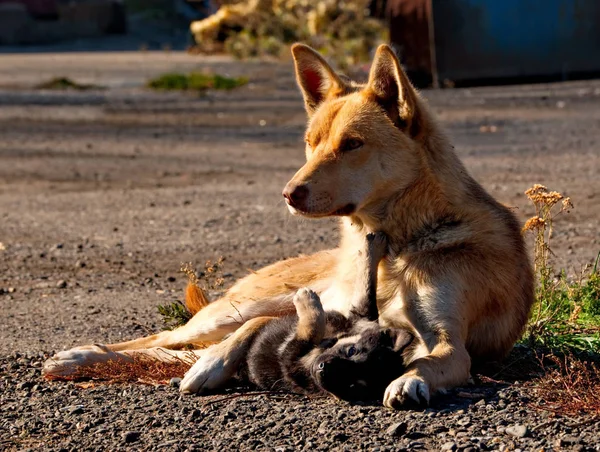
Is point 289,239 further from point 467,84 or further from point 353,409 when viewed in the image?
point 467,84

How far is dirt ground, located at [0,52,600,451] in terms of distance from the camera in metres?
4.36

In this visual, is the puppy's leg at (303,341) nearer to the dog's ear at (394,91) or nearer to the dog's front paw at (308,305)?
the dog's front paw at (308,305)

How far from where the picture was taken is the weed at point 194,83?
19938mm

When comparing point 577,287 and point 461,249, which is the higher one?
point 461,249

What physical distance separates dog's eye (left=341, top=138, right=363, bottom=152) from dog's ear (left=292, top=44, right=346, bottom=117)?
0.60 m

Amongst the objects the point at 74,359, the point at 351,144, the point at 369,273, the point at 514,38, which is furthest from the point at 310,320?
the point at 514,38

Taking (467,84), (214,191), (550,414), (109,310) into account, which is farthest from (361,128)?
(467,84)

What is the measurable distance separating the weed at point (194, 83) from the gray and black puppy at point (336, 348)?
1496cm

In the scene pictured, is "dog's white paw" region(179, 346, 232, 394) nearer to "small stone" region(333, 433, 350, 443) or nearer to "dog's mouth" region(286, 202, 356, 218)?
"dog's mouth" region(286, 202, 356, 218)

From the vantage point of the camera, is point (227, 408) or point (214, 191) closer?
point (227, 408)

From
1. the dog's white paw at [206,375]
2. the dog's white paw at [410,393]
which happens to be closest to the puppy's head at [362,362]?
the dog's white paw at [410,393]

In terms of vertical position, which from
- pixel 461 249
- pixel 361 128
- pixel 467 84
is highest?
pixel 361 128

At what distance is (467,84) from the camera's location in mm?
18422

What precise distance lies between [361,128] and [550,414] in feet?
5.53
